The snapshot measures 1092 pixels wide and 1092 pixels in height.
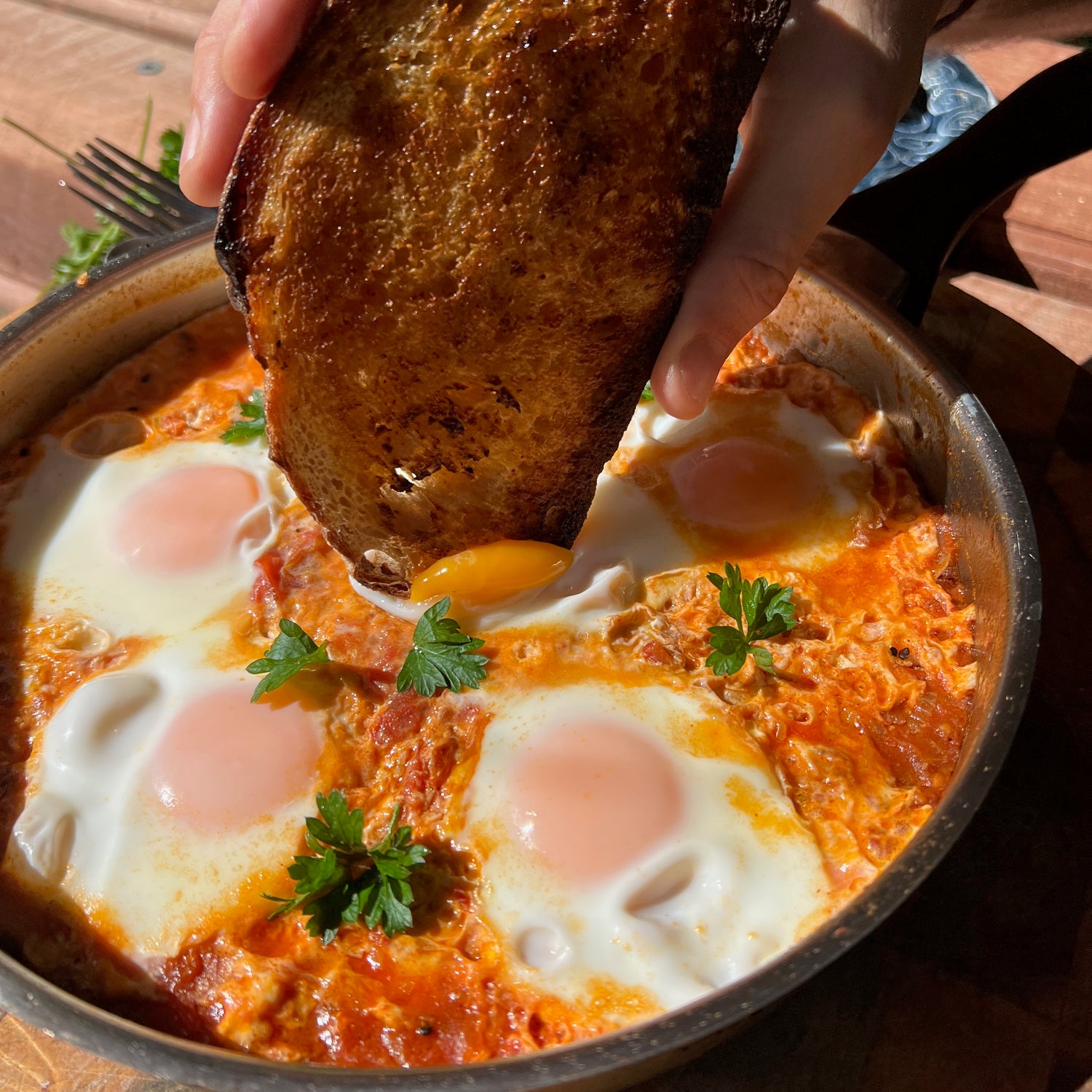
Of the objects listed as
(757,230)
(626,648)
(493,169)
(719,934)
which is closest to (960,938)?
(719,934)

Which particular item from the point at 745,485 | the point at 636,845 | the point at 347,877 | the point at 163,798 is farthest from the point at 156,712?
the point at 745,485

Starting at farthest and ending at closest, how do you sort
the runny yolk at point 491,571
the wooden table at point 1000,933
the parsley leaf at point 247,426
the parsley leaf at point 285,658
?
the parsley leaf at point 247,426
the runny yolk at point 491,571
the parsley leaf at point 285,658
the wooden table at point 1000,933

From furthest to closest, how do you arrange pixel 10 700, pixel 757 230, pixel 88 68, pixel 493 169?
pixel 88 68, pixel 10 700, pixel 757 230, pixel 493 169

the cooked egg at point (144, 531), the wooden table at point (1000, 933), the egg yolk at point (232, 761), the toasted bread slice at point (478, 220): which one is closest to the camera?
the toasted bread slice at point (478, 220)

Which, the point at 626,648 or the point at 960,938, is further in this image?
the point at 626,648

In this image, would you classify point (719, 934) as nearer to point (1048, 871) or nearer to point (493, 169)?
point (1048, 871)

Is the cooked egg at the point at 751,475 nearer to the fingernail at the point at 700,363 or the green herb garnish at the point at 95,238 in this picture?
the fingernail at the point at 700,363

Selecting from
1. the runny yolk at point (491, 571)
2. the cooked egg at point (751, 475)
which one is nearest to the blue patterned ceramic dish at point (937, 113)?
the cooked egg at point (751, 475)

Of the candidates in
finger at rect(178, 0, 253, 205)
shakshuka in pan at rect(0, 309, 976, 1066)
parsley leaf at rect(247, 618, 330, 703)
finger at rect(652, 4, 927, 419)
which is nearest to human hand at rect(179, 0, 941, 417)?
finger at rect(652, 4, 927, 419)
